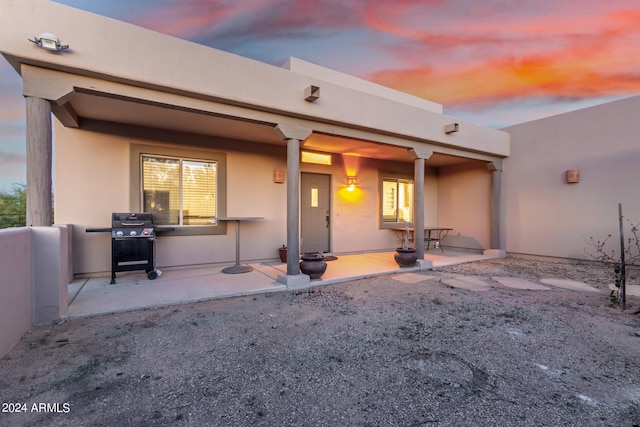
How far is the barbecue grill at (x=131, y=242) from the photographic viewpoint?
14.1ft

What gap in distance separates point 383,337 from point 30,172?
4.01 metres

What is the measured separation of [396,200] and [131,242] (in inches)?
272

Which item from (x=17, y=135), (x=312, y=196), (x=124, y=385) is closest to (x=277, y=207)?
(x=312, y=196)

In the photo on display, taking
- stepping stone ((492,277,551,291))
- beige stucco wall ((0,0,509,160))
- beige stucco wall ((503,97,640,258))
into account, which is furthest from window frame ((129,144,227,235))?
beige stucco wall ((503,97,640,258))

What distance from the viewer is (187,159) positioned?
553 cm

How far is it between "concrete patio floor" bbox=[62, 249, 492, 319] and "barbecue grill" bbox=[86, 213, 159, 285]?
0.29 m

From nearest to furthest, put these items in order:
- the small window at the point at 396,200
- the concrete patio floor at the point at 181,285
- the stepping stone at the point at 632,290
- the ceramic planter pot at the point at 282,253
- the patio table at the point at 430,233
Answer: the concrete patio floor at the point at 181,285 < the stepping stone at the point at 632,290 < the ceramic planter pot at the point at 282,253 < the patio table at the point at 430,233 < the small window at the point at 396,200

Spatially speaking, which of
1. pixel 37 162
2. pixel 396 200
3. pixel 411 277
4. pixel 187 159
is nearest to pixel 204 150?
pixel 187 159

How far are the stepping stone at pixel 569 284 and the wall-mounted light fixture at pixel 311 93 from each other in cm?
512

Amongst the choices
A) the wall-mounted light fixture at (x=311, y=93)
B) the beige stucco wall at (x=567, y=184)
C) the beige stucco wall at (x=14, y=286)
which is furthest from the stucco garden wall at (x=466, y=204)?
the beige stucco wall at (x=14, y=286)

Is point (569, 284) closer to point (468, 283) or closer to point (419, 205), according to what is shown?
point (468, 283)

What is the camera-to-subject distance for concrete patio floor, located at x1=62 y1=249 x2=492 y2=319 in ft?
11.4

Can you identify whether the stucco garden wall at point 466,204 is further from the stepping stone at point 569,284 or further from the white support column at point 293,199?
the white support column at point 293,199

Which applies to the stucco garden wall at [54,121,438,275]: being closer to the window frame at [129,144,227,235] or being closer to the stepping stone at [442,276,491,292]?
the window frame at [129,144,227,235]
